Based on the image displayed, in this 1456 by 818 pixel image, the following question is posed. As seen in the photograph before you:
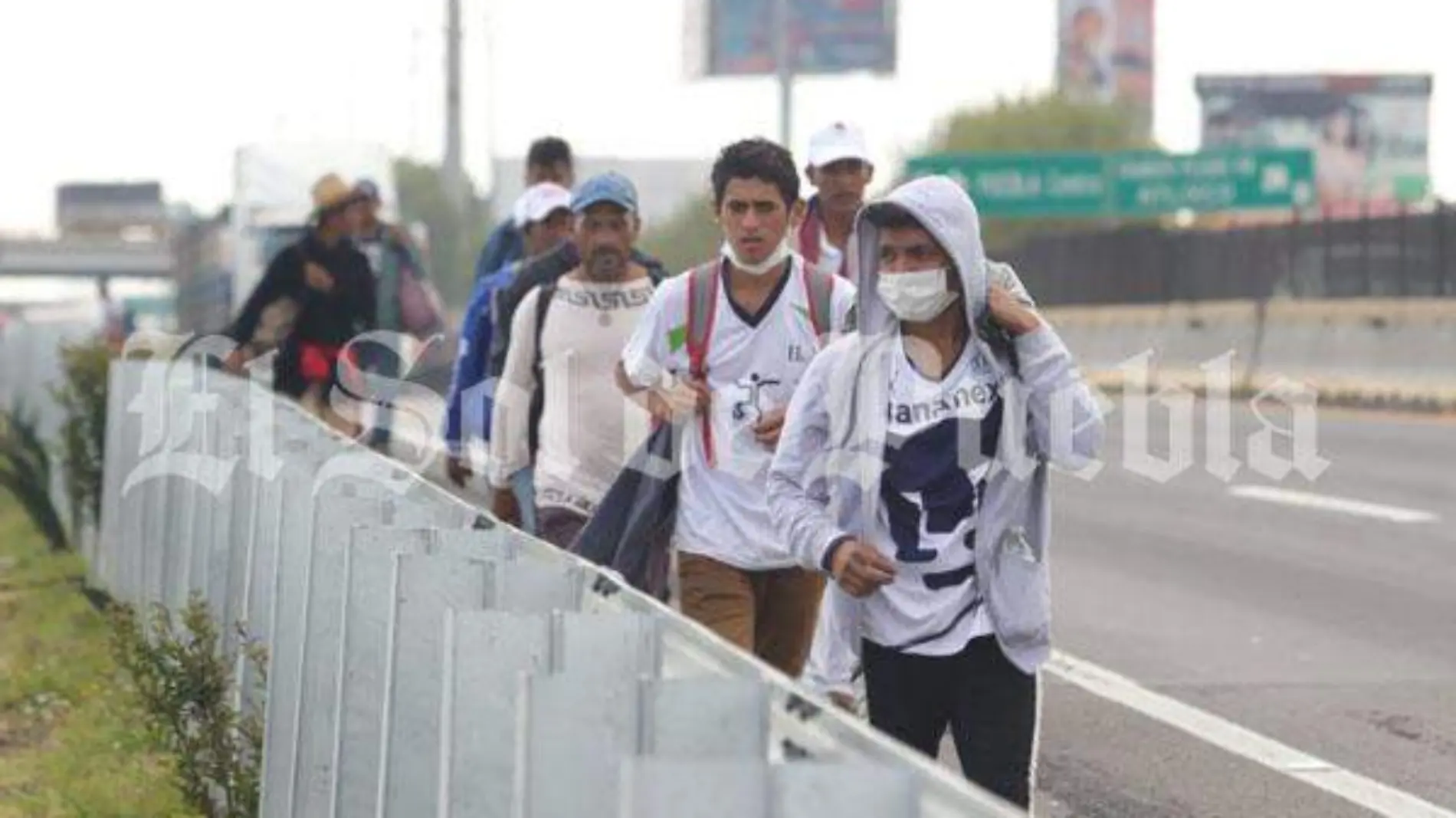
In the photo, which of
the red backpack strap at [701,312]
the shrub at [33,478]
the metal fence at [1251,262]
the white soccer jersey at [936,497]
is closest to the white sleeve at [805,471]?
the white soccer jersey at [936,497]

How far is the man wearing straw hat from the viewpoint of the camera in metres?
15.9

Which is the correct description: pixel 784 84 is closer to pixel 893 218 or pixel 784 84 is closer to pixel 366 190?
pixel 366 190

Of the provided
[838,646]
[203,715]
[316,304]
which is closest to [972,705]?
[838,646]

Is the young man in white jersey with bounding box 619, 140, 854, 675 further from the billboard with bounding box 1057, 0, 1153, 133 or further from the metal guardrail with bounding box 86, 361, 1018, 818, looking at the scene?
the billboard with bounding box 1057, 0, 1153, 133

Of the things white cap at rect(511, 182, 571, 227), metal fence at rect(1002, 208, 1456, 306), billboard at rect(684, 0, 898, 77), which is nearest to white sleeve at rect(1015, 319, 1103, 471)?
white cap at rect(511, 182, 571, 227)

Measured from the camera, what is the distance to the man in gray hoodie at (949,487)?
7020 millimetres

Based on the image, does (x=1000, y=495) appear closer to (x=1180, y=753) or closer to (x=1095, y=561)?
(x=1180, y=753)

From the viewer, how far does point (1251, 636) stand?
14.7 metres

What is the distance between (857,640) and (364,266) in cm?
901

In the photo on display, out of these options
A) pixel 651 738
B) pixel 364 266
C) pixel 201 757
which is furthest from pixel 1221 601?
pixel 651 738

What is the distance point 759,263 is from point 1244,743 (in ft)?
9.97

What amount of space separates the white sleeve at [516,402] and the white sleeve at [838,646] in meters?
3.81

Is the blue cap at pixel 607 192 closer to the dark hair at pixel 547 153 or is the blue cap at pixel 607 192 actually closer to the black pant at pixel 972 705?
the black pant at pixel 972 705

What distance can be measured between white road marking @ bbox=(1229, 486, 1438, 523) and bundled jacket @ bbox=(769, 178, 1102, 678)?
13468mm
